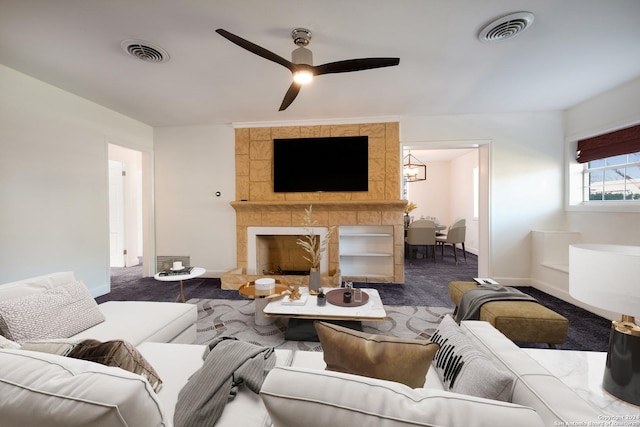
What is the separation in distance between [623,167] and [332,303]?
3.75 metres

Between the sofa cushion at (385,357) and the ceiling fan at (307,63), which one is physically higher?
the ceiling fan at (307,63)

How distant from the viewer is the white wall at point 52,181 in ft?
8.50

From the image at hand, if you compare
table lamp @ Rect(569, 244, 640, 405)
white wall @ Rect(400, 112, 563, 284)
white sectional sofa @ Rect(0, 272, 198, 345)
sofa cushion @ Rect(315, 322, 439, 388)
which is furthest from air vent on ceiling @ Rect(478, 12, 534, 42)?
white sectional sofa @ Rect(0, 272, 198, 345)

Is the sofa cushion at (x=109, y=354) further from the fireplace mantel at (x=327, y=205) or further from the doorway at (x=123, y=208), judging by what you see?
the doorway at (x=123, y=208)

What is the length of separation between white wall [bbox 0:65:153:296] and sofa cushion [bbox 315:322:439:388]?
361 centimetres

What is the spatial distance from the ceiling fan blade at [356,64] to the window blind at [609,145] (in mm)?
3001

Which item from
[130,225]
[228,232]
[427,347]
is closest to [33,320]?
[427,347]

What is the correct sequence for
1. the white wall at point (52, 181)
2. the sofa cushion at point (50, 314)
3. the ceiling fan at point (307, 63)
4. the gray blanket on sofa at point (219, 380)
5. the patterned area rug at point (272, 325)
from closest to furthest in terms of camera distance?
the gray blanket on sofa at point (219, 380) < the sofa cushion at point (50, 314) < the ceiling fan at point (307, 63) < the patterned area rug at point (272, 325) < the white wall at point (52, 181)

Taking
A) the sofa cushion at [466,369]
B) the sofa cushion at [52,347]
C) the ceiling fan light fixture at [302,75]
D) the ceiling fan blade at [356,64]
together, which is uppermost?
the ceiling fan blade at [356,64]

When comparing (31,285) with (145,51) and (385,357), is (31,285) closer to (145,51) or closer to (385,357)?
(145,51)

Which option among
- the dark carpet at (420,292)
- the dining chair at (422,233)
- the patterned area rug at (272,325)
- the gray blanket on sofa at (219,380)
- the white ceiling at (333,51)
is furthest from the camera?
the dining chair at (422,233)

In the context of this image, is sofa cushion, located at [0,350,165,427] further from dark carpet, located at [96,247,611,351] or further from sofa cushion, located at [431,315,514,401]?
dark carpet, located at [96,247,611,351]

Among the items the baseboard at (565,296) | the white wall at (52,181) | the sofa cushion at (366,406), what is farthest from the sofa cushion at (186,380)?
the baseboard at (565,296)

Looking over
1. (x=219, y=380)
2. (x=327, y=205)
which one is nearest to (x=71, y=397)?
(x=219, y=380)
